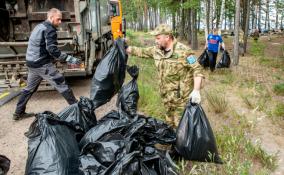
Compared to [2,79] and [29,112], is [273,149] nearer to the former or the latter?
Answer: [29,112]

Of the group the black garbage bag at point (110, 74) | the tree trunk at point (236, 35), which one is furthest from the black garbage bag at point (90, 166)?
the tree trunk at point (236, 35)

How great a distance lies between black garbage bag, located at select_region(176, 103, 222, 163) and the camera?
3.09m

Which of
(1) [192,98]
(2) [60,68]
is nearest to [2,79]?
(2) [60,68]

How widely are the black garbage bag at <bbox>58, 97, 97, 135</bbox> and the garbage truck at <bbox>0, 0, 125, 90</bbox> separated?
274 centimetres

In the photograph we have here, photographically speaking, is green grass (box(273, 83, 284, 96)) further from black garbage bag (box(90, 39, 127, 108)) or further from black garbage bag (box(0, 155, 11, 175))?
black garbage bag (box(0, 155, 11, 175))

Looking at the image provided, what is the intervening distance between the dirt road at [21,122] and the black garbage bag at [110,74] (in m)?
0.82

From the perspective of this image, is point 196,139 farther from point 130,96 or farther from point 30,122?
point 30,122

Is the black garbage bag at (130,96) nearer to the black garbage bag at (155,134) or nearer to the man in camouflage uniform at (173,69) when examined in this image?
the man in camouflage uniform at (173,69)

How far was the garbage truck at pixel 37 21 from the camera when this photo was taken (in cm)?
657

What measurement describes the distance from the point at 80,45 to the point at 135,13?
142ft

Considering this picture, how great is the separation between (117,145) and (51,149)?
0.58 metres

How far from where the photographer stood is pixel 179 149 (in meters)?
3.16

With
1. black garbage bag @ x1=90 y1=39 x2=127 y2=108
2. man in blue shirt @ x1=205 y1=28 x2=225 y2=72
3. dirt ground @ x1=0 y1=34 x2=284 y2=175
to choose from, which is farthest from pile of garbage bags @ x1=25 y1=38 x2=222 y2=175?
man in blue shirt @ x1=205 y1=28 x2=225 y2=72

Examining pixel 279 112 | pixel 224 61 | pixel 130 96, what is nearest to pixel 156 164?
pixel 130 96
